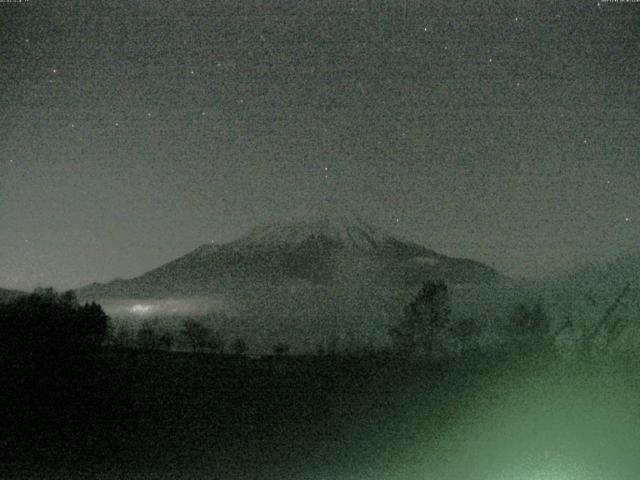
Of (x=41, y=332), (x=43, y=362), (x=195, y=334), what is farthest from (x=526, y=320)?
(x=43, y=362)

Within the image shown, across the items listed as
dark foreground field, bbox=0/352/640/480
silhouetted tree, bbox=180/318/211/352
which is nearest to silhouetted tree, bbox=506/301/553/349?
dark foreground field, bbox=0/352/640/480

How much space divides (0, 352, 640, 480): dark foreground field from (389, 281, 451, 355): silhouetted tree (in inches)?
965

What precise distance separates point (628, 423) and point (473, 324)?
33821 mm

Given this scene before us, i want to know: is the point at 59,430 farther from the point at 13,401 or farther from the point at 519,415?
the point at 519,415

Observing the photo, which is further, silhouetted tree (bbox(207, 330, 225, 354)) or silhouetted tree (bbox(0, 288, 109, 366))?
silhouetted tree (bbox(207, 330, 225, 354))

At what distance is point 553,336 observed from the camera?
1050 inches

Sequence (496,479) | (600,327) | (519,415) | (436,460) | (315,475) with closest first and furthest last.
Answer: (496,479)
(315,475)
(436,460)
(519,415)
(600,327)

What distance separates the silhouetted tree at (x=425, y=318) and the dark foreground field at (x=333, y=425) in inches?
965

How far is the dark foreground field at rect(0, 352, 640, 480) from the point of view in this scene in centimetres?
1426

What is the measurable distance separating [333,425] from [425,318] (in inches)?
1333

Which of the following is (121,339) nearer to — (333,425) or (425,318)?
(425,318)

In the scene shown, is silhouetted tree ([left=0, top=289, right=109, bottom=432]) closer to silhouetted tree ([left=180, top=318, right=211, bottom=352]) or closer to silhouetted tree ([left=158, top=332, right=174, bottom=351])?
silhouetted tree ([left=158, top=332, right=174, bottom=351])

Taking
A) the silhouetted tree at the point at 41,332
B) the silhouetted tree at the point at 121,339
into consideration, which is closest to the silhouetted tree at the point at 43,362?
the silhouetted tree at the point at 41,332

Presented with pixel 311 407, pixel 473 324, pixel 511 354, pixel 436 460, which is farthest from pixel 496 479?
pixel 473 324
